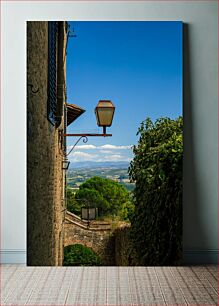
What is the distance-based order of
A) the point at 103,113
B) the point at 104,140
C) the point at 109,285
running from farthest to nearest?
the point at 104,140 < the point at 103,113 < the point at 109,285

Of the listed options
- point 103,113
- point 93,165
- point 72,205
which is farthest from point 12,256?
point 103,113

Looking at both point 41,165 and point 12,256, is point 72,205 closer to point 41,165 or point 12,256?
point 41,165

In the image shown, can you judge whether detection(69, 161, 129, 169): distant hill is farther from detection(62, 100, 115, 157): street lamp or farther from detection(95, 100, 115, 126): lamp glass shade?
detection(95, 100, 115, 126): lamp glass shade

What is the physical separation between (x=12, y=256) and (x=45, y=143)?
1.04 meters

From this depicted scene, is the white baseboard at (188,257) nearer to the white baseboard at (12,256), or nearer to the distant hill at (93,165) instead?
the white baseboard at (12,256)

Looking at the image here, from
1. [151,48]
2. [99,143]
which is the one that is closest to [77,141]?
[99,143]

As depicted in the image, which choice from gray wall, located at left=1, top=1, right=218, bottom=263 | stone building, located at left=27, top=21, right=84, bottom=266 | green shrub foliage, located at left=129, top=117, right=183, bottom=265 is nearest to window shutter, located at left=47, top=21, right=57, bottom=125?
stone building, located at left=27, top=21, right=84, bottom=266

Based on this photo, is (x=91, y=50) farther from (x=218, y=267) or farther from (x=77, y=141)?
(x=218, y=267)

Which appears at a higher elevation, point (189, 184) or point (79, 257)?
point (189, 184)

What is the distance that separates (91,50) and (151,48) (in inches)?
20.8

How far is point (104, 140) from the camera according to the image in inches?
216

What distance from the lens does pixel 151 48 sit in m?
5.46

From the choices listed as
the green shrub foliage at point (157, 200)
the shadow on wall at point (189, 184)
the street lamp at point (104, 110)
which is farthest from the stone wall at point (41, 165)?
the shadow on wall at point (189, 184)

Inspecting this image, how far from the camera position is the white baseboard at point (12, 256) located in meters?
5.46
